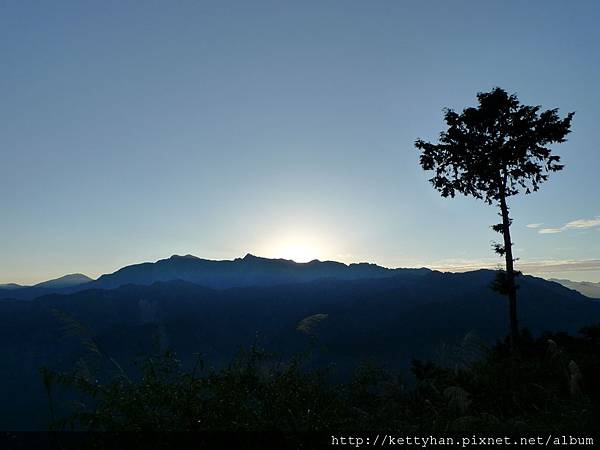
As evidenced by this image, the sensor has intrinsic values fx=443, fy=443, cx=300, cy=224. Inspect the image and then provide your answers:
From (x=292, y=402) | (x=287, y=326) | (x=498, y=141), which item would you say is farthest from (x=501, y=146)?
(x=287, y=326)

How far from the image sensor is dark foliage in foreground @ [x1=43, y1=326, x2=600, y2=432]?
5070mm

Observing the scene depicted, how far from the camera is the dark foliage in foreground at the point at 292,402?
507 cm

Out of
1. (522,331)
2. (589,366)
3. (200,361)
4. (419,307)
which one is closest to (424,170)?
(522,331)

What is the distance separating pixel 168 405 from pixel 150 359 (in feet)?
2.72

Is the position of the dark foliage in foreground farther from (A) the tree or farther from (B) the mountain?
(B) the mountain

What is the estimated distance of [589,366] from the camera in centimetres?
890


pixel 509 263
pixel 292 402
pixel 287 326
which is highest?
pixel 509 263

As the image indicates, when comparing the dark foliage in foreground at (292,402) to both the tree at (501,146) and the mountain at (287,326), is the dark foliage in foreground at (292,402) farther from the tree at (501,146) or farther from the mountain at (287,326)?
the mountain at (287,326)

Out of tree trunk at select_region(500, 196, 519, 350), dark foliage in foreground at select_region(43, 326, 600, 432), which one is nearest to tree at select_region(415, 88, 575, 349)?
tree trunk at select_region(500, 196, 519, 350)

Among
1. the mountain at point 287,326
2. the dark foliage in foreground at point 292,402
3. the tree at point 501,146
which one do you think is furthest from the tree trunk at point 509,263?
the mountain at point 287,326

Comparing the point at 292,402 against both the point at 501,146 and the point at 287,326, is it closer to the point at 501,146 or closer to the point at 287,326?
the point at 501,146

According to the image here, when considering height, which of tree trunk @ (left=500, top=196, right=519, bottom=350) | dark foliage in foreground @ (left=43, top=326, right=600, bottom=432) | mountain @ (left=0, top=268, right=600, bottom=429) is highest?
tree trunk @ (left=500, top=196, right=519, bottom=350)

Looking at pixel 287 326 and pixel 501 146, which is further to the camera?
pixel 287 326

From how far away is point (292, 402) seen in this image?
5.67 m
